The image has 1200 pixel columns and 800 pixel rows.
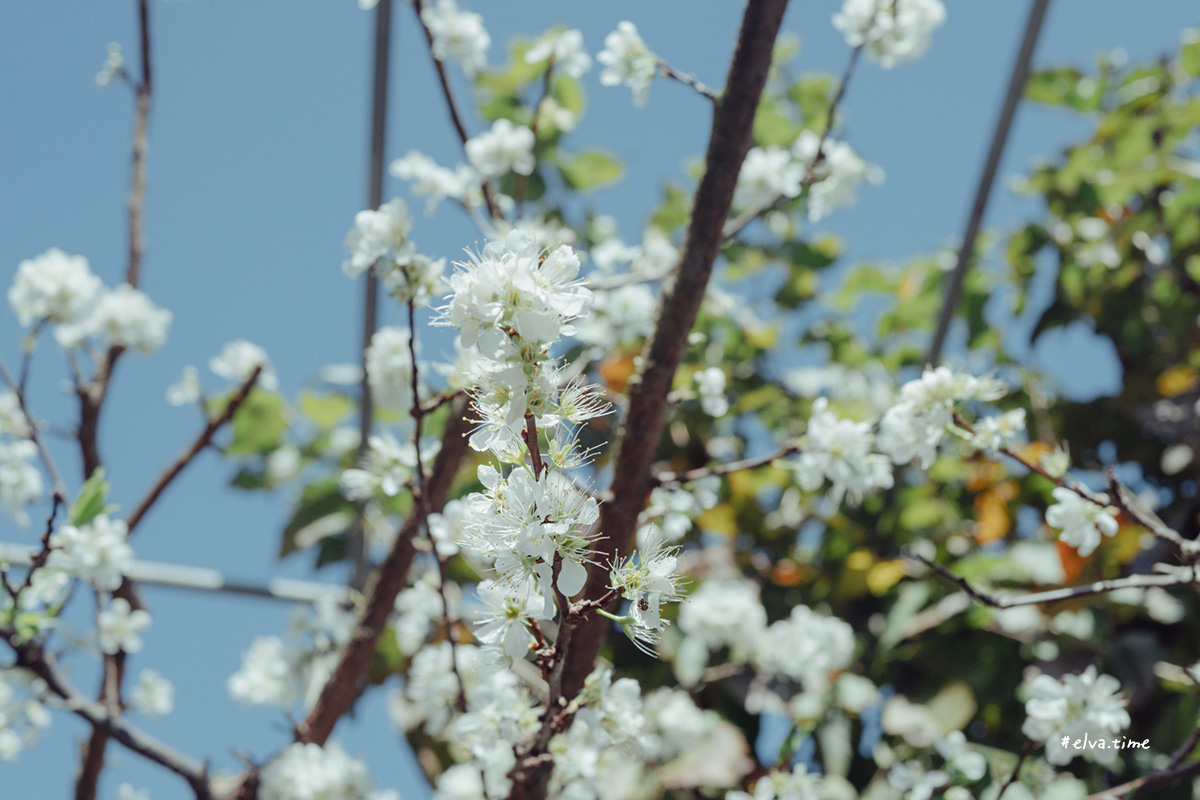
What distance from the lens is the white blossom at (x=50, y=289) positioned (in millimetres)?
1630

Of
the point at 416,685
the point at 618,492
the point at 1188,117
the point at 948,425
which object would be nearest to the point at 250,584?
the point at 416,685

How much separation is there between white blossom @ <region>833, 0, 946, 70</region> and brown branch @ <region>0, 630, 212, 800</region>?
1.44 meters

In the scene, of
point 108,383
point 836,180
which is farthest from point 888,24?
point 108,383

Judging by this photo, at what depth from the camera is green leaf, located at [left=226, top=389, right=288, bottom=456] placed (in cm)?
208

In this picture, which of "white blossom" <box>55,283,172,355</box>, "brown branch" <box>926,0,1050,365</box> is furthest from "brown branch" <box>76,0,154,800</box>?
"brown branch" <box>926,0,1050,365</box>

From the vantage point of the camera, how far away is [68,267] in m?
1.65

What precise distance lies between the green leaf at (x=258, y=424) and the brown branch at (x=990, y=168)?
1.51 metres

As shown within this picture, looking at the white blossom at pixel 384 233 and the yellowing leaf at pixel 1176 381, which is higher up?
the white blossom at pixel 384 233

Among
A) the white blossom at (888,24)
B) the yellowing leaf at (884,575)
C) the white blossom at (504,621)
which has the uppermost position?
the white blossom at (888,24)

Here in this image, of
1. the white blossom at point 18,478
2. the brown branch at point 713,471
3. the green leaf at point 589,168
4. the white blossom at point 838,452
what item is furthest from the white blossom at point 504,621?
the green leaf at point 589,168

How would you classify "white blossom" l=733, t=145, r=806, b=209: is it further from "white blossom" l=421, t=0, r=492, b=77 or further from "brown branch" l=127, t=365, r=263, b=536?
Answer: "brown branch" l=127, t=365, r=263, b=536

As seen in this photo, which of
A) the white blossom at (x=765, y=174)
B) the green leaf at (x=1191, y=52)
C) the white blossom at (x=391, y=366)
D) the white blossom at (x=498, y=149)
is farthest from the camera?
the green leaf at (x=1191, y=52)

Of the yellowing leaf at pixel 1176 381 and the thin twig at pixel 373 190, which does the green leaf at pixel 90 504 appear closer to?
the thin twig at pixel 373 190

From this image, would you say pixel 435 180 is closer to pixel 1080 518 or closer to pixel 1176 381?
pixel 1080 518
